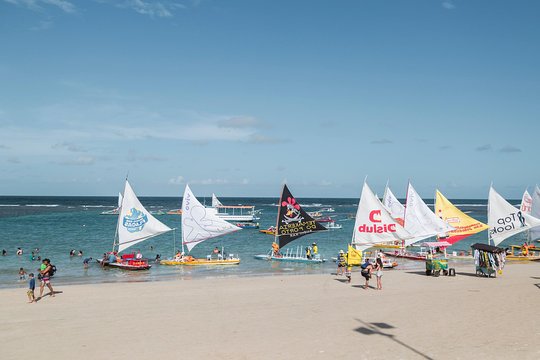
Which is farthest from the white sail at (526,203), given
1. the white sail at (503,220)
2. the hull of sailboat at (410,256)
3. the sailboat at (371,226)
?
the sailboat at (371,226)

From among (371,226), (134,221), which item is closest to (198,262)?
(134,221)

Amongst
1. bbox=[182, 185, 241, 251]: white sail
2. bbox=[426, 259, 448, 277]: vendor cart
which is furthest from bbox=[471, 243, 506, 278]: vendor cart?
bbox=[182, 185, 241, 251]: white sail

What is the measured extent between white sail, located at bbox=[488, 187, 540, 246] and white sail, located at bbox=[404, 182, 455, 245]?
471 cm

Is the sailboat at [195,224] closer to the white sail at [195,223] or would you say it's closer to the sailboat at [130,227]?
the white sail at [195,223]

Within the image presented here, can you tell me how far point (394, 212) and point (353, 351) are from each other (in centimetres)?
3905

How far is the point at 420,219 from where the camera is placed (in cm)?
4444

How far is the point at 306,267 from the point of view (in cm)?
3862

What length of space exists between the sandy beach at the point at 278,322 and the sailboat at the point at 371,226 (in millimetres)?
4920

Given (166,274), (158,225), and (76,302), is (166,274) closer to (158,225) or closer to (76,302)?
(158,225)

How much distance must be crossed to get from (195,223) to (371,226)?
16.3 metres

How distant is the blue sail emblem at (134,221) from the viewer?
37.8m

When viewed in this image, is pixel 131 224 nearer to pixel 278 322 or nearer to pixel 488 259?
pixel 278 322

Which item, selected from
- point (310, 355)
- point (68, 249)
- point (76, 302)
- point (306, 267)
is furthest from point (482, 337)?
point (68, 249)

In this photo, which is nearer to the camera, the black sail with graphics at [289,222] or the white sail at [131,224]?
the black sail with graphics at [289,222]
